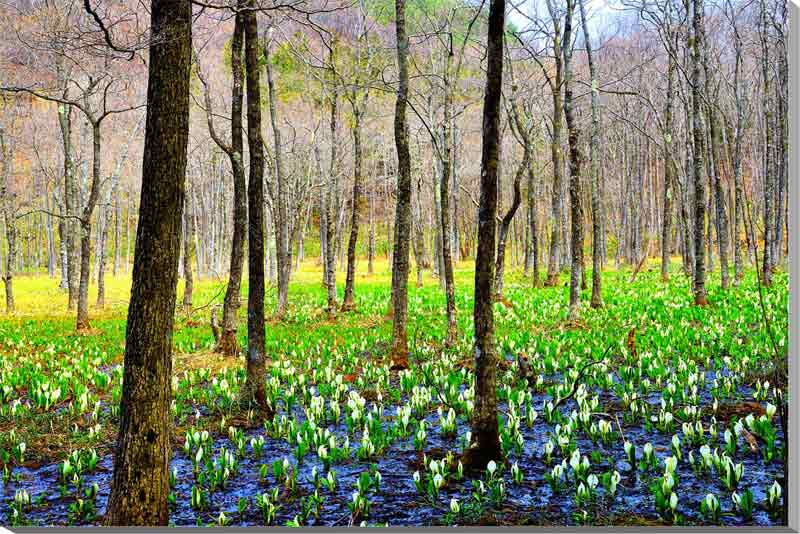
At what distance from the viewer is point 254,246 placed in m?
6.52

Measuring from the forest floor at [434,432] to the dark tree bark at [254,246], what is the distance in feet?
1.30

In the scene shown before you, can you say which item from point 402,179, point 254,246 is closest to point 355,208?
point 402,179

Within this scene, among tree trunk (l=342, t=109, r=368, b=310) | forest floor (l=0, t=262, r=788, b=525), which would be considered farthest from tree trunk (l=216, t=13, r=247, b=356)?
tree trunk (l=342, t=109, r=368, b=310)

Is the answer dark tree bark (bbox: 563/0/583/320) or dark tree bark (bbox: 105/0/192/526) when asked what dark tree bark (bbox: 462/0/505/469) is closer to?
dark tree bark (bbox: 105/0/192/526)

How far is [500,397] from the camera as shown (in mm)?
6949

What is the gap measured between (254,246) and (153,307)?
10.1 ft

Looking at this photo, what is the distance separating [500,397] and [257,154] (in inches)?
147

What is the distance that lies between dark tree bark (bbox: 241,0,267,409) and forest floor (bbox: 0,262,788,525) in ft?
1.30

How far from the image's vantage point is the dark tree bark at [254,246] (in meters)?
6.49

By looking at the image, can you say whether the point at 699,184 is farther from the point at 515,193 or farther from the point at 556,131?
the point at 556,131

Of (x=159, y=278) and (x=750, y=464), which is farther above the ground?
(x=159, y=278)

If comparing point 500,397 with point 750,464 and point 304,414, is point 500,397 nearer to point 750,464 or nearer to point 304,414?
point 304,414

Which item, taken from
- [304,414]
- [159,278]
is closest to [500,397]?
[304,414]

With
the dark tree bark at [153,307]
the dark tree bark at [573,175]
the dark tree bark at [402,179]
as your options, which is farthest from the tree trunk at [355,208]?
the dark tree bark at [153,307]
